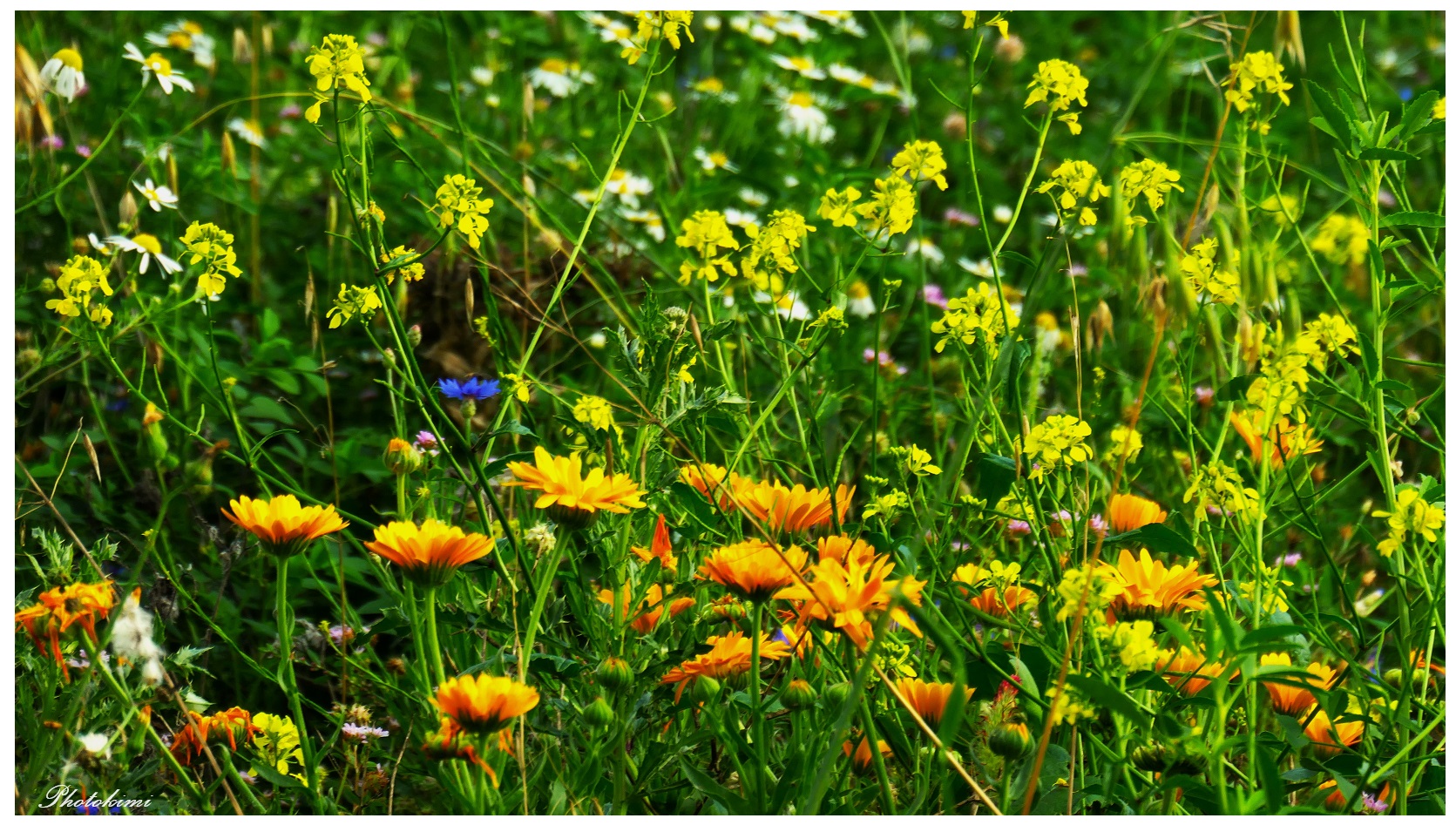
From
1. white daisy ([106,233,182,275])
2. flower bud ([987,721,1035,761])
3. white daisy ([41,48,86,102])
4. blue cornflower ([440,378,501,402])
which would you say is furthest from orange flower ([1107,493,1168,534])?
white daisy ([41,48,86,102])

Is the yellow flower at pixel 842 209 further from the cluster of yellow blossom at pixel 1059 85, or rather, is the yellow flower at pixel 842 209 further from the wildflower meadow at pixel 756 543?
the cluster of yellow blossom at pixel 1059 85

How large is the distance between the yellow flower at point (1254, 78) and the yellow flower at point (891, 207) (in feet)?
1.03

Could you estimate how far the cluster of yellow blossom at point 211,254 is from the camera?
1.22 metres

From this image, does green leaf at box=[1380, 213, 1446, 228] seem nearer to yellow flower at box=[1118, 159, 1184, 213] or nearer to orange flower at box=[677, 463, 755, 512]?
yellow flower at box=[1118, 159, 1184, 213]

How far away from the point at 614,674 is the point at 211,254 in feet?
1.94

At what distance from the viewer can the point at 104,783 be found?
3.46 ft

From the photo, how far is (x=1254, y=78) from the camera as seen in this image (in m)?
1.20

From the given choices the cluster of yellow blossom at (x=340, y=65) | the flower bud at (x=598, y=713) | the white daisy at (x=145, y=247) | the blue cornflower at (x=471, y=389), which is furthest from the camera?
the white daisy at (x=145, y=247)

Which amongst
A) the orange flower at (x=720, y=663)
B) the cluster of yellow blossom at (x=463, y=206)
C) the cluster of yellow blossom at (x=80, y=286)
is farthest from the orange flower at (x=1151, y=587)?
the cluster of yellow blossom at (x=80, y=286)

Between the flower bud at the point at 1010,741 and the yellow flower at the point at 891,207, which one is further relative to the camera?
the yellow flower at the point at 891,207

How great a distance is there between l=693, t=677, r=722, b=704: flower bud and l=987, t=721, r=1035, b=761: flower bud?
24 centimetres

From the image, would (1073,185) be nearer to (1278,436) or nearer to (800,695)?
(1278,436)

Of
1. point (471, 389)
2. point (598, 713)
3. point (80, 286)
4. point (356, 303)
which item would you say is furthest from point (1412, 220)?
point (80, 286)
